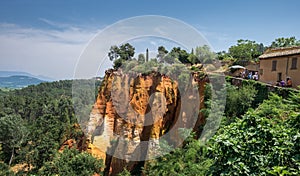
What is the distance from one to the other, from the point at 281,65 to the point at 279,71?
415 millimetres

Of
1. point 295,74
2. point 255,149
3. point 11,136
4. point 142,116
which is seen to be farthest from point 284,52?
point 11,136

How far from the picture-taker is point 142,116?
17.5 metres

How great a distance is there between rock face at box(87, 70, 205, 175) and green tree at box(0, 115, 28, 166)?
24480 millimetres

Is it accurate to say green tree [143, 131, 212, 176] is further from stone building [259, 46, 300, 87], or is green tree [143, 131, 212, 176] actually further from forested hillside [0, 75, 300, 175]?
stone building [259, 46, 300, 87]

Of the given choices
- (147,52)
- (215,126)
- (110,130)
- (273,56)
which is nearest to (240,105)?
(215,126)

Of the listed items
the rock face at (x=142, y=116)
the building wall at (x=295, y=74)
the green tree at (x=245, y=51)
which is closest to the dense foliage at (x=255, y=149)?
the rock face at (x=142, y=116)

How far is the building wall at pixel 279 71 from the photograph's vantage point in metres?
14.9

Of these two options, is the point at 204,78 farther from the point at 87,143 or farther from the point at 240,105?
the point at 87,143

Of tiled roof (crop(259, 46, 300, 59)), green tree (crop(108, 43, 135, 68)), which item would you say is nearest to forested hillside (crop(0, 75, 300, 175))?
Answer: tiled roof (crop(259, 46, 300, 59))

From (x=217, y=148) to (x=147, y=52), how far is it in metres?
6.59

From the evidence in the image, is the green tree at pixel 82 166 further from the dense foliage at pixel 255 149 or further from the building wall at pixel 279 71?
the building wall at pixel 279 71

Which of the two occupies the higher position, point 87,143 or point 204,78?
point 204,78

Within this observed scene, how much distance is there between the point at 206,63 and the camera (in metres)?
16.7

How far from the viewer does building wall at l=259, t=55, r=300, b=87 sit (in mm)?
14889
